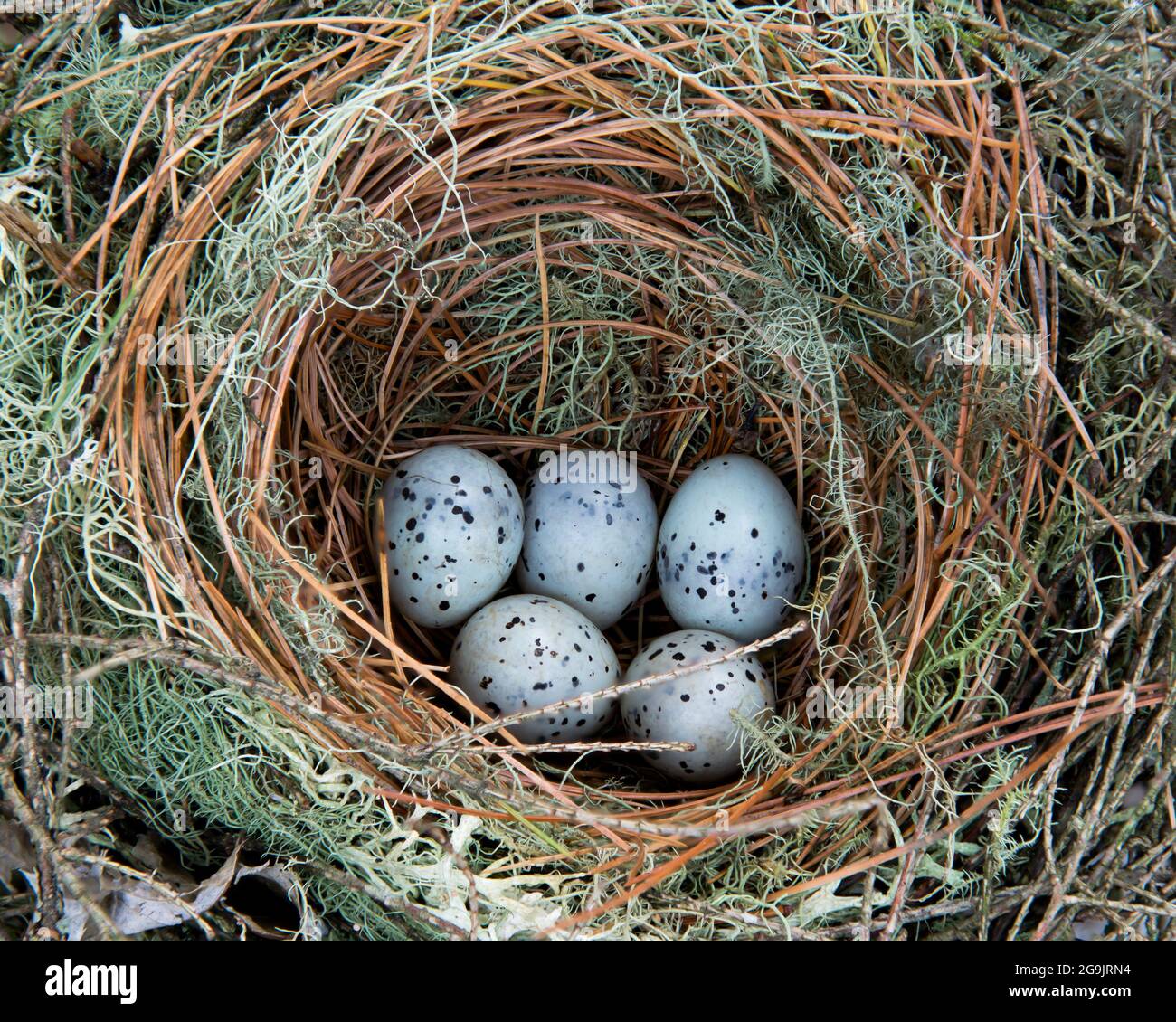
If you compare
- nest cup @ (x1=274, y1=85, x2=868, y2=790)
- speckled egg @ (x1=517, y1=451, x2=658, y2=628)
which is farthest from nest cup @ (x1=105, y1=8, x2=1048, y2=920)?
speckled egg @ (x1=517, y1=451, x2=658, y2=628)

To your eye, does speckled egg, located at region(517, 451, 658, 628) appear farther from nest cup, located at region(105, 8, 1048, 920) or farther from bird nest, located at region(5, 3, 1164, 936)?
bird nest, located at region(5, 3, 1164, 936)

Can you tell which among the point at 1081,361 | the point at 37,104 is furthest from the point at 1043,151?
the point at 37,104

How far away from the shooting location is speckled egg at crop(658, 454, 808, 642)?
1907 mm

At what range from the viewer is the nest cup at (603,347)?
1594 mm

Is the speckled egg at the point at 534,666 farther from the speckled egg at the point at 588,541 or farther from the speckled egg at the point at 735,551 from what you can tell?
the speckled egg at the point at 735,551

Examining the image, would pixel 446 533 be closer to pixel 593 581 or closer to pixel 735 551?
pixel 593 581

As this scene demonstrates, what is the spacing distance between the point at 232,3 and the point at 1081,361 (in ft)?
5.34

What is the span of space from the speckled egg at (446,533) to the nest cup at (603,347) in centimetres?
8

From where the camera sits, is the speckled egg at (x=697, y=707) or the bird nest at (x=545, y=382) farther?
the speckled egg at (x=697, y=707)

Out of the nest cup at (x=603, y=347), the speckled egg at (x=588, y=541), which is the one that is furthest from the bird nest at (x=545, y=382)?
the speckled egg at (x=588, y=541)

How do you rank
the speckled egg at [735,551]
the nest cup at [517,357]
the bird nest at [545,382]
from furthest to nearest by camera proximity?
the speckled egg at [735,551]
the nest cup at [517,357]
the bird nest at [545,382]

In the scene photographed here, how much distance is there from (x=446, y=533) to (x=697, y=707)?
59 centimetres

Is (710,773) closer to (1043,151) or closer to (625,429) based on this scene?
(625,429)

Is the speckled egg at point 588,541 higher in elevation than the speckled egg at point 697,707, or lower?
higher
